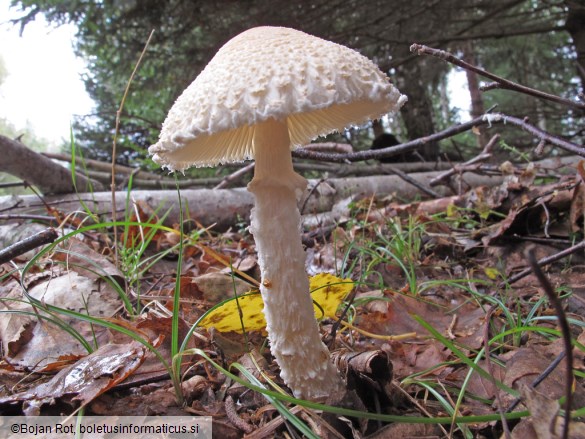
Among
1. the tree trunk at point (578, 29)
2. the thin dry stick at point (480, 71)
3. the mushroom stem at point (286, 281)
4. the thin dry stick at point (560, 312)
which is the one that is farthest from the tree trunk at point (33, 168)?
the tree trunk at point (578, 29)

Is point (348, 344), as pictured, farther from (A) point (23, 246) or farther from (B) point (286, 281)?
(A) point (23, 246)

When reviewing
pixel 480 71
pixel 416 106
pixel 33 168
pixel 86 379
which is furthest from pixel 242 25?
pixel 86 379

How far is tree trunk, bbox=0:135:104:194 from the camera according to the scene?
377 cm

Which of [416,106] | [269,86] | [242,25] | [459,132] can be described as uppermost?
[242,25]

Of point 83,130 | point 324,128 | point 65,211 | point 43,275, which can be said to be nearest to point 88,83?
point 83,130

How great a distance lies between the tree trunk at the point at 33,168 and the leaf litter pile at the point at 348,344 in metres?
1.65

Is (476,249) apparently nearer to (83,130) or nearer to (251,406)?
(251,406)

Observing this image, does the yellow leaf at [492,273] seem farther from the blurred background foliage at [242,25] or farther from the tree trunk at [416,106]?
the tree trunk at [416,106]

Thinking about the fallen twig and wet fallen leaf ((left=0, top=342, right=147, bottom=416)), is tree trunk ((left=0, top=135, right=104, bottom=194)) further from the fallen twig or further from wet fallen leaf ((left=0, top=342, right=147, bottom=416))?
wet fallen leaf ((left=0, top=342, right=147, bottom=416))

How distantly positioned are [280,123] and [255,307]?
2.52 feet

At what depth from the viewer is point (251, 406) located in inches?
55.7

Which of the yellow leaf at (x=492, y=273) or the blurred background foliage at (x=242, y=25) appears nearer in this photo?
the yellow leaf at (x=492, y=273)

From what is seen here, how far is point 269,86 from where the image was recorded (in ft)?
3.56

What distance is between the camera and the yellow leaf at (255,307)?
1.61 metres
